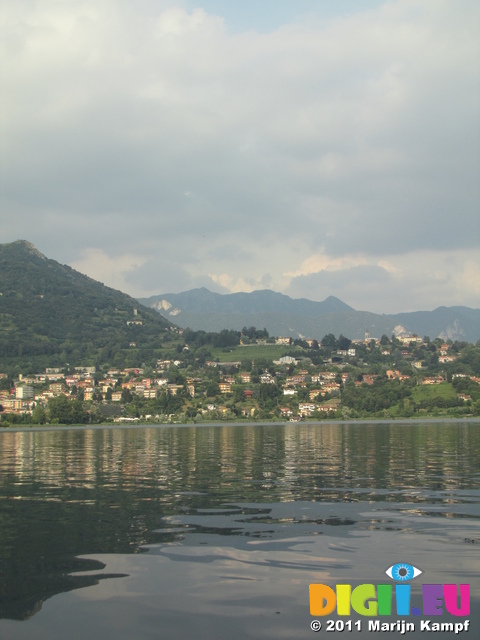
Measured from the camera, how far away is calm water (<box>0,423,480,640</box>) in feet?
45.7

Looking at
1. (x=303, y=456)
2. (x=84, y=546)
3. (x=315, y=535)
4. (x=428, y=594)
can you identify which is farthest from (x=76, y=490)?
(x=303, y=456)

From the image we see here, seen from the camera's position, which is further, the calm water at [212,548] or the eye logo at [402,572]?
the eye logo at [402,572]

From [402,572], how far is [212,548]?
19.0 ft

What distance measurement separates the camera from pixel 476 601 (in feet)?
46.7

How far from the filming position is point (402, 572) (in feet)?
54.6

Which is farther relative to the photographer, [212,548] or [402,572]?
[212,548]

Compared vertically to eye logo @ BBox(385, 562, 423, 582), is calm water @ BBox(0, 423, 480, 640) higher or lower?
lower

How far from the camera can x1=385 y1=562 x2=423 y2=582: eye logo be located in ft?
53.2

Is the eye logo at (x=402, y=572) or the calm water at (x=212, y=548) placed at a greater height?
the eye logo at (x=402, y=572)

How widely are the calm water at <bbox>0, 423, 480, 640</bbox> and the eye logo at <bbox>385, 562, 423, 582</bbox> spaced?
25 centimetres

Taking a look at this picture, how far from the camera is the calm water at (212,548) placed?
45.7ft

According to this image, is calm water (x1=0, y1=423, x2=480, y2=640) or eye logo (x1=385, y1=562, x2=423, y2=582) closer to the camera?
calm water (x1=0, y1=423, x2=480, y2=640)

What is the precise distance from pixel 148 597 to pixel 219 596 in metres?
1.63

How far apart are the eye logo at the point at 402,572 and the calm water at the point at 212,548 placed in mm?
250
